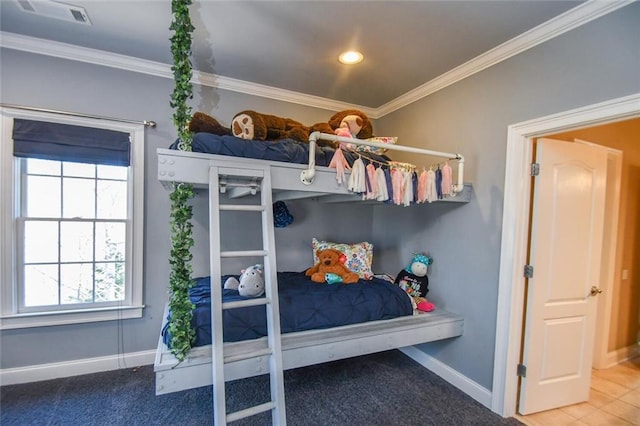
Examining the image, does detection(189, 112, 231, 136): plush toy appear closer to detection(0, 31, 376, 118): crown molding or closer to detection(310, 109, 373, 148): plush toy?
detection(310, 109, 373, 148): plush toy

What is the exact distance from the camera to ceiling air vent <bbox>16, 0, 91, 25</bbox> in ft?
6.22

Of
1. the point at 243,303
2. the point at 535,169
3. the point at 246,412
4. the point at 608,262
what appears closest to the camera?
the point at 246,412

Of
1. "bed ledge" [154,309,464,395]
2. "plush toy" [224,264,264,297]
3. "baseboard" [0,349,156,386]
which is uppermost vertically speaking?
"plush toy" [224,264,264,297]

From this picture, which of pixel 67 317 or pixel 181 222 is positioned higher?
pixel 181 222

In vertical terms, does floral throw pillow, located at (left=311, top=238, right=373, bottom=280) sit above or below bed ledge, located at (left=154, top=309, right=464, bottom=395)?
above

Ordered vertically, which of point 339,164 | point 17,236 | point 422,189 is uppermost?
point 339,164

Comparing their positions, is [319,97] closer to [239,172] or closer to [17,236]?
[239,172]

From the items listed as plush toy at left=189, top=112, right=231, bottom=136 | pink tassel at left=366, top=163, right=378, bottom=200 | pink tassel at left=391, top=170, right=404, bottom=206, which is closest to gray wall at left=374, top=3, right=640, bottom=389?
pink tassel at left=391, top=170, right=404, bottom=206

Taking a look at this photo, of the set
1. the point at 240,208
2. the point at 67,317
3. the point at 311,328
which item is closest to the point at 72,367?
the point at 67,317

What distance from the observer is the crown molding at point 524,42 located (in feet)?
5.55

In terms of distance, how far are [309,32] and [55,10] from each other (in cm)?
174

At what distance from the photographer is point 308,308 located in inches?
81.6

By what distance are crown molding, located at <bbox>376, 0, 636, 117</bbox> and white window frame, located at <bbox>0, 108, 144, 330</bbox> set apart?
9.18 feet

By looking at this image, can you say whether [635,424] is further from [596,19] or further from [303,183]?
[303,183]
